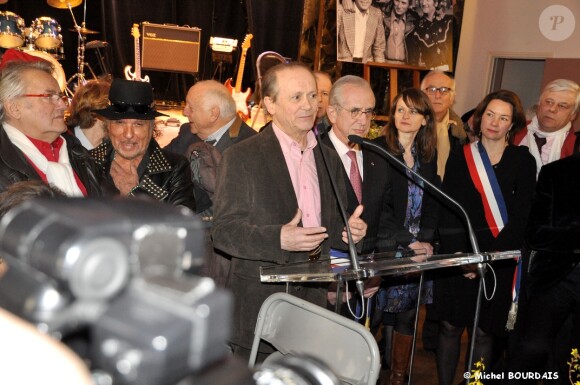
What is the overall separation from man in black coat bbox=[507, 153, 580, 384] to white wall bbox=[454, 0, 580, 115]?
5298mm

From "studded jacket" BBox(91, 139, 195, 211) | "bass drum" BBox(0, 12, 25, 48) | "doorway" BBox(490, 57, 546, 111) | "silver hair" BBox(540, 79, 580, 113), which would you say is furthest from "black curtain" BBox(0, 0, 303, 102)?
"studded jacket" BBox(91, 139, 195, 211)

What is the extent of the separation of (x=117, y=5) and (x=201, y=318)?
1031 cm

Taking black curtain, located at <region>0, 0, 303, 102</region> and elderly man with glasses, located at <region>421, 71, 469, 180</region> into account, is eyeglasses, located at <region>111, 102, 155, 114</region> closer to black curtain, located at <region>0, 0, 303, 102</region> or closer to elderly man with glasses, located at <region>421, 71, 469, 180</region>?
elderly man with glasses, located at <region>421, 71, 469, 180</region>

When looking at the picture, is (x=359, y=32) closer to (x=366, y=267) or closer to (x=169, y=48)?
(x=169, y=48)

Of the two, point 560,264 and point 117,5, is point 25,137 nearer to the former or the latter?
point 560,264

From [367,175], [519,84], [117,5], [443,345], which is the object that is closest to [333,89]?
[367,175]

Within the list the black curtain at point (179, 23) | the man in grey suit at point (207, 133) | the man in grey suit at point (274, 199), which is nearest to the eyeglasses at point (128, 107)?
the man in grey suit at point (207, 133)

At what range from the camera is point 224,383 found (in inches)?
18.9

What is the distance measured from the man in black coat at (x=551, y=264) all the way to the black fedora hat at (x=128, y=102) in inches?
70.5

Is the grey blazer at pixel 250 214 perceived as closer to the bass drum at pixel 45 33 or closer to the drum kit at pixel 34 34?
the drum kit at pixel 34 34

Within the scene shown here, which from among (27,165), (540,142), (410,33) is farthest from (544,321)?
(410,33)

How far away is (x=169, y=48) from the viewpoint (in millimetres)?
9227

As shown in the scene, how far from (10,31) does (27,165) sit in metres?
5.51

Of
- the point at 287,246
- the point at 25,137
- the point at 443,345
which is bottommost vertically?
the point at 443,345
